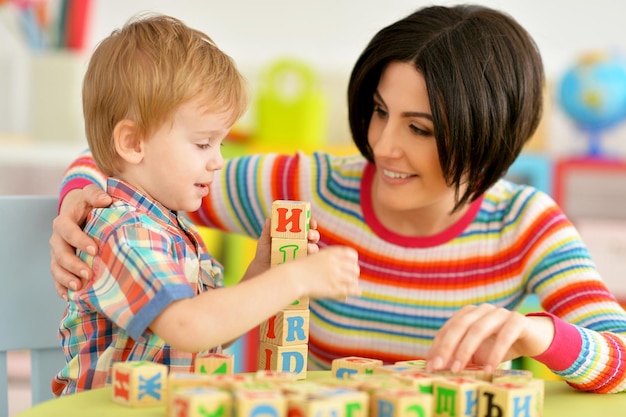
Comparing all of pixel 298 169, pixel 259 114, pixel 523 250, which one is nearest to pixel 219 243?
pixel 259 114

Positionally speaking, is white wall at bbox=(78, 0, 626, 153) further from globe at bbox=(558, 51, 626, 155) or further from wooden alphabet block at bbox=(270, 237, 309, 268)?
wooden alphabet block at bbox=(270, 237, 309, 268)

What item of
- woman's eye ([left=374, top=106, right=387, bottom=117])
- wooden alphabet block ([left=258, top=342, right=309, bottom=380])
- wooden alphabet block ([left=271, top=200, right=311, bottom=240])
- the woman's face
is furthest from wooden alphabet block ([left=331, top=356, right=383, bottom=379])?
woman's eye ([left=374, top=106, right=387, bottom=117])

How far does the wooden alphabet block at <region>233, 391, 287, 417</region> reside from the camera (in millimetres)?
723

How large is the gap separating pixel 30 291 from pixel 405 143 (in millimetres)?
544

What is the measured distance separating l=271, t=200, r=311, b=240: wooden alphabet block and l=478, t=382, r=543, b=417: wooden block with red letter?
27 centimetres

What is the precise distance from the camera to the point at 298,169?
148 centimetres

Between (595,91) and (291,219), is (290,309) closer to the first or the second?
(291,219)

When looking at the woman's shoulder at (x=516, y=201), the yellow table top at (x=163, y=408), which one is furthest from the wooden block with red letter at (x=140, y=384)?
the woman's shoulder at (x=516, y=201)

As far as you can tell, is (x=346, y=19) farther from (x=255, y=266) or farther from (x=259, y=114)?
(x=255, y=266)

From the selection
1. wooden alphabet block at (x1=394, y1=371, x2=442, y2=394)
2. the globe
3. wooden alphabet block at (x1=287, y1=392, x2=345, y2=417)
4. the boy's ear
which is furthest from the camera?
the globe

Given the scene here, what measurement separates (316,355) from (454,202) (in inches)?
12.5

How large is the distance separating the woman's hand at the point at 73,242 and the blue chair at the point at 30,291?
3.4 inches

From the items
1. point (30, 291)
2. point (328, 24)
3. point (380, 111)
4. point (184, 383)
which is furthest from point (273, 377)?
point (328, 24)

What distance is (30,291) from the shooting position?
1.19m
